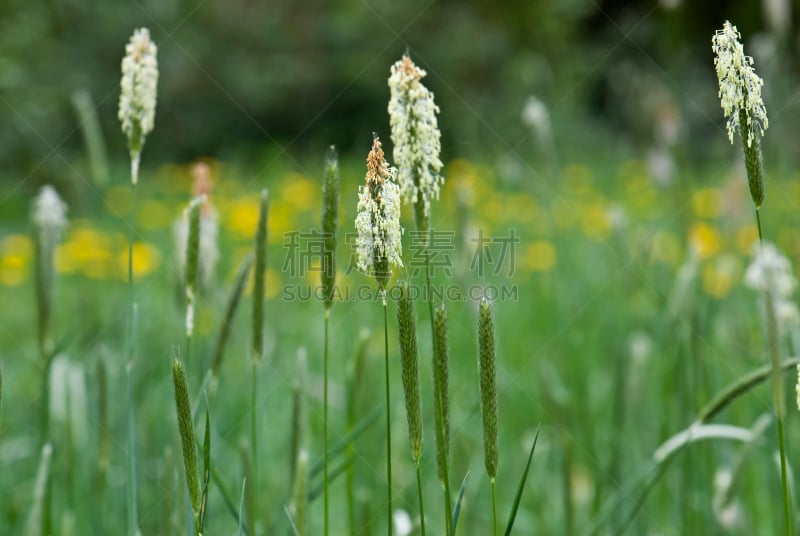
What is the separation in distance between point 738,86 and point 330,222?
365 millimetres

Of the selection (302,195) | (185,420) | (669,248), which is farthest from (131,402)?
(302,195)

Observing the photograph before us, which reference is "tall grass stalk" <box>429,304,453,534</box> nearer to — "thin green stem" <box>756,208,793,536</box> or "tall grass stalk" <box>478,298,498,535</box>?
"tall grass stalk" <box>478,298,498,535</box>

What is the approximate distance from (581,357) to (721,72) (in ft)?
4.34

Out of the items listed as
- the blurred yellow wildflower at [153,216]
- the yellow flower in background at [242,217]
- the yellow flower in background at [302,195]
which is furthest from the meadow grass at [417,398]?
the yellow flower in background at [302,195]

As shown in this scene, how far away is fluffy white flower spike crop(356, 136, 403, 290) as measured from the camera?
2.23 feet

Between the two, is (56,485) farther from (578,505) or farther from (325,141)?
(325,141)

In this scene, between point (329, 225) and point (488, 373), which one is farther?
point (329, 225)

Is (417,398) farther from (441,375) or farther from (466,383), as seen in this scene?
(466,383)

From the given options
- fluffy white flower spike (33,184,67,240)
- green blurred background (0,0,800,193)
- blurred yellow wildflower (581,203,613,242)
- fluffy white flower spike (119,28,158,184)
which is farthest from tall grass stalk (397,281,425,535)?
green blurred background (0,0,800,193)

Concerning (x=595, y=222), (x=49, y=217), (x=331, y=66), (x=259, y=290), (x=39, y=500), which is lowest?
(x=39, y=500)

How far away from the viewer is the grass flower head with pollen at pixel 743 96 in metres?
0.67

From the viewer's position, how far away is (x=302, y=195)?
14.1 feet

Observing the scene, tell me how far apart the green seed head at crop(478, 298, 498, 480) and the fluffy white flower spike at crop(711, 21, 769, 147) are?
0.80ft

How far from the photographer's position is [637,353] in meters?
1.40
